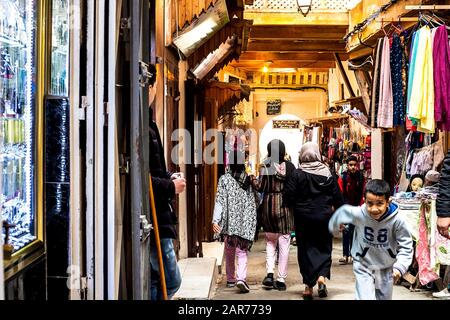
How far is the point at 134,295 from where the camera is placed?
4094mm

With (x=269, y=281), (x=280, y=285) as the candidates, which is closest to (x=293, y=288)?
(x=280, y=285)

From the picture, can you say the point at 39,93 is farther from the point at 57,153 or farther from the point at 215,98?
the point at 215,98

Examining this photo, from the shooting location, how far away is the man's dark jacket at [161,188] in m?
4.75

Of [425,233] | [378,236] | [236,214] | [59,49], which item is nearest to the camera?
[59,49]

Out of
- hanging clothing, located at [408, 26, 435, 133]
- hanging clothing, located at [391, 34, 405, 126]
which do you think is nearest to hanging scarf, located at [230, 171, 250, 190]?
hanging clothing, located at [391, 34, 405, 126]

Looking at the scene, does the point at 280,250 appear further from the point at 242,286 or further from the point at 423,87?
the point at 423,87

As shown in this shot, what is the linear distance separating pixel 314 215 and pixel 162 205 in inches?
150

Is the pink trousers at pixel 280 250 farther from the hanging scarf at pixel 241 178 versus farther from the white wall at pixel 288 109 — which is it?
the white wall at pixel 288 109

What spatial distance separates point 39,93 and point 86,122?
28 centimetres

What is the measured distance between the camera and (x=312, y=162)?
28.1 ft

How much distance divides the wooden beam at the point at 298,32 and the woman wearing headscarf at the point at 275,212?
24.8ft

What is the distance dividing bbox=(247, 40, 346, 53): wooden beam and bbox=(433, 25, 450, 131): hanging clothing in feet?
38.1

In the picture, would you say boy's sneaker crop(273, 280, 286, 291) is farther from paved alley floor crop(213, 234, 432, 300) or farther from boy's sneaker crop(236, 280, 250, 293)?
boy's sneaker crop(236, 280, 250, 293)

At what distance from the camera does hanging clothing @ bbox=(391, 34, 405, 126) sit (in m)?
7.64
